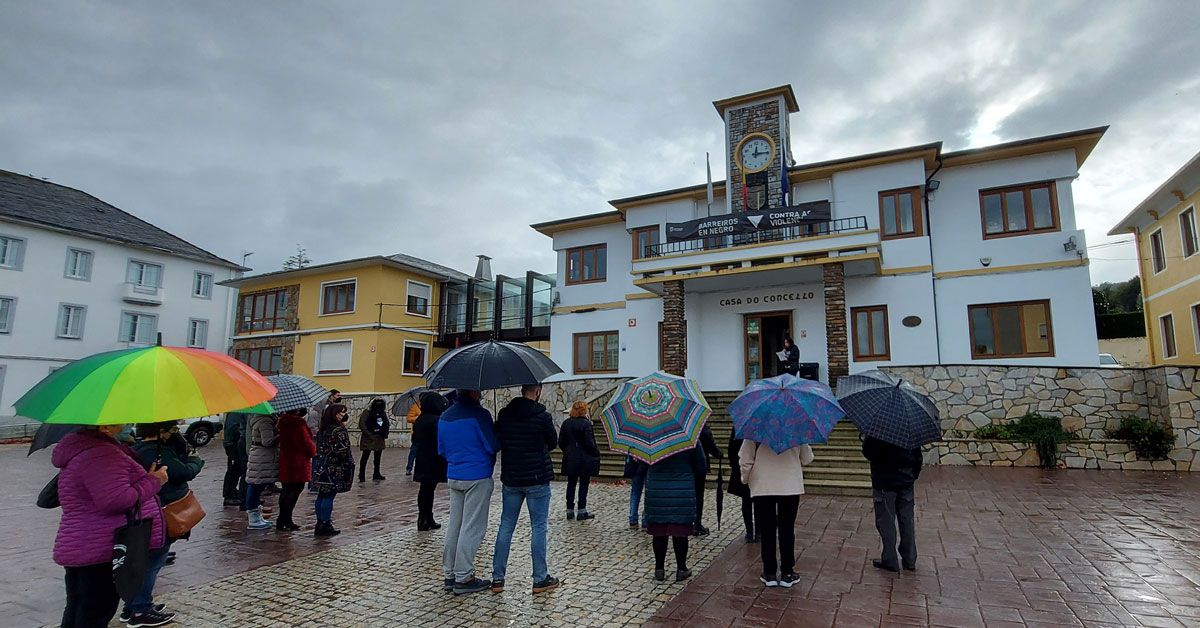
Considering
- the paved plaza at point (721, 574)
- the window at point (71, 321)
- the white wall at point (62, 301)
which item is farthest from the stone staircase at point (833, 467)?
the window at point (71, 321)

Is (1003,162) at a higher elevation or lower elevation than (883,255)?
higher

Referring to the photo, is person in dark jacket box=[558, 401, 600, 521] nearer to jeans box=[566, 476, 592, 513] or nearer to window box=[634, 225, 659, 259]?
jeans box=[566, 476, 592, 513]

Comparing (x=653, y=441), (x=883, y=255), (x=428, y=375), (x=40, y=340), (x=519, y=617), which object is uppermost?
(x=883, y=255)

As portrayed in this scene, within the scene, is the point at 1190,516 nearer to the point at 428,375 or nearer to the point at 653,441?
the point at 653,441

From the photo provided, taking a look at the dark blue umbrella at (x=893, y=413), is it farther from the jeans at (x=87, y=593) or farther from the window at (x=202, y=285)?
the window at (x=202, y=285)

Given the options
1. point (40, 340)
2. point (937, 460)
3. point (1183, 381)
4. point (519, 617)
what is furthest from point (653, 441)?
point (40, 340)

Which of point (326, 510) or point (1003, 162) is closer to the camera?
point (326, 510)

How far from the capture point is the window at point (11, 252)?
26.1 m

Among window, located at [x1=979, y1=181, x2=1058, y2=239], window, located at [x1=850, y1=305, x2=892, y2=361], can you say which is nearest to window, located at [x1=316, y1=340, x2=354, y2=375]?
window, located at [x1=850, y1=305, x2=892, y2=361]

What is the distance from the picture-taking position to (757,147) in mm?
17969

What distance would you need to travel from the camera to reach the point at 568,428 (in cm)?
825

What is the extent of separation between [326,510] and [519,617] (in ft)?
12.6

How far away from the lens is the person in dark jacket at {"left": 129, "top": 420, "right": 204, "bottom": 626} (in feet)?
15.1

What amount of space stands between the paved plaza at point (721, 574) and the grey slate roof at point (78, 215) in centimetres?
2532
